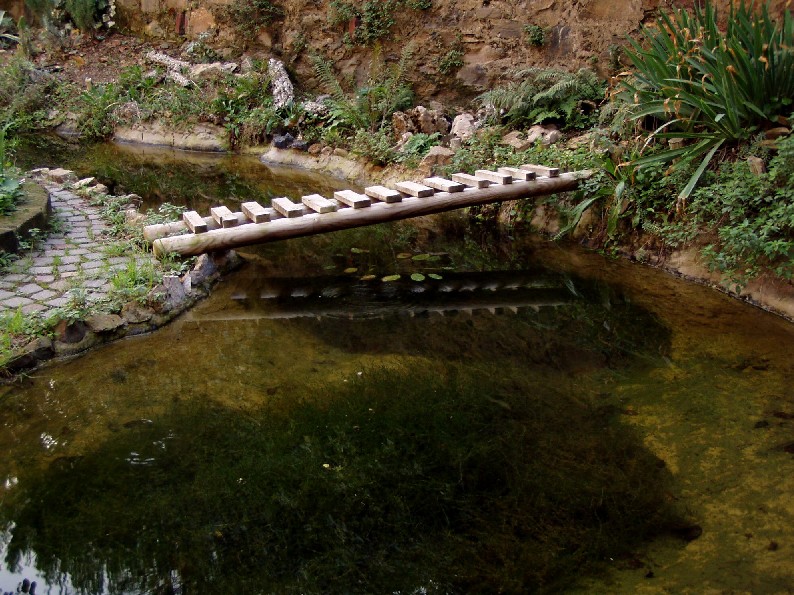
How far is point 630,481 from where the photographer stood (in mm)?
3271

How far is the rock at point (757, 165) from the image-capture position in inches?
206

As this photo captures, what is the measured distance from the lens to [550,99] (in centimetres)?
838

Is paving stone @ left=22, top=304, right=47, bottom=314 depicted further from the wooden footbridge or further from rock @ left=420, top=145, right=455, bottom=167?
rock @ left=420, top=145, right=455, bottom=167

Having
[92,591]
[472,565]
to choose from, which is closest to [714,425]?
[472,565]

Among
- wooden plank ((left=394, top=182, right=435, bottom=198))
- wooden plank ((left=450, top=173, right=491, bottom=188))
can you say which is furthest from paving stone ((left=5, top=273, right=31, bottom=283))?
wooden plank ((left=450, top=173, right=491, bottom=188))

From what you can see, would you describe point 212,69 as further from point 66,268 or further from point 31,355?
point 31,355

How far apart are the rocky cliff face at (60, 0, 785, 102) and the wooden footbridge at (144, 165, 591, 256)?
336 cm

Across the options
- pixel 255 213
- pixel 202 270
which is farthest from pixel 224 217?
pixel 202 270

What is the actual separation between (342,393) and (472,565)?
5.19ft

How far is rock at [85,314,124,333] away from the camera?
461cm

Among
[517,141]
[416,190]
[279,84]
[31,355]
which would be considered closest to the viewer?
[31,355]

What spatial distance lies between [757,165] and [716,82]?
2.79 feet

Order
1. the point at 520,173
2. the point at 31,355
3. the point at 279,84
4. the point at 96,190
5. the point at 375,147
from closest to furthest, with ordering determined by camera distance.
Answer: the point at 31,355, the point at 520,173, the point at 96,190, the point at 375,147, the point at 279,84

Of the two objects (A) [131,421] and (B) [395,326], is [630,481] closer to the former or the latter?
(B) [395,326]
